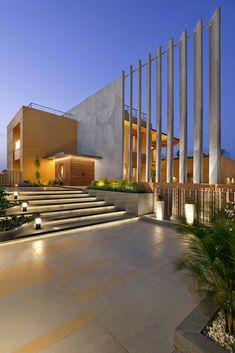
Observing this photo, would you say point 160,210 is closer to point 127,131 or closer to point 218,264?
point 218,264

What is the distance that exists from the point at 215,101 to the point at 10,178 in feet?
49.0

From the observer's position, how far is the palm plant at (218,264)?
1.57 m

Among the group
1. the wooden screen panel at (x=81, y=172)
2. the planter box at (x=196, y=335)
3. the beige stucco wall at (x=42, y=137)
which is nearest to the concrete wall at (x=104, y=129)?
the wooden screen panel at (x=81, y=172)

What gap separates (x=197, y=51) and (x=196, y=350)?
447 inches

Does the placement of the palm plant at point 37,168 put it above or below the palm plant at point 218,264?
above

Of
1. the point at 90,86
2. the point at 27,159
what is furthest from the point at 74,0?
the point at 90,86

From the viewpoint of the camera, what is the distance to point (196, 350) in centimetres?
140

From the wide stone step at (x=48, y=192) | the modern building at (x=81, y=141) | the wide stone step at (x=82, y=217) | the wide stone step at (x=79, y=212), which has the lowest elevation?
the wide stone step at (x=82, y=217)

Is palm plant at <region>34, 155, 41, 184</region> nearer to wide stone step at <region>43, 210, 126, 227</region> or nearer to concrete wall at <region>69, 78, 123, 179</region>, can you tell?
concrete wall at <region>69, 78, 123, 179</region>

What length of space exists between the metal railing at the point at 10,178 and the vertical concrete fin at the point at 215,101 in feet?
45.7

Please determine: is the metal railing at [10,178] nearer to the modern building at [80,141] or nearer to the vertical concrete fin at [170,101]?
the modern building at [80,141]

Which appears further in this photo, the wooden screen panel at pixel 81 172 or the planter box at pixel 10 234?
the wooden screen panel at pixel 81 172

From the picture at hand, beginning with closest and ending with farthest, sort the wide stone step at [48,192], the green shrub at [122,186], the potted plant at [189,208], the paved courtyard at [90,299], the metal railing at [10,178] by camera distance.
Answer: the paved courtyard at [90,299], the potted plant at [189,208], the wide stone step at [48,192], the green shrub at [122,186], the metal railing at [10,178]

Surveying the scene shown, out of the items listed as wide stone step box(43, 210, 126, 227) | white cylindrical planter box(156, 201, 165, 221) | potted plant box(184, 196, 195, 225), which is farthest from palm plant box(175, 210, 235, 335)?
white cylindrical planter box(156, 201, 165, 221)
